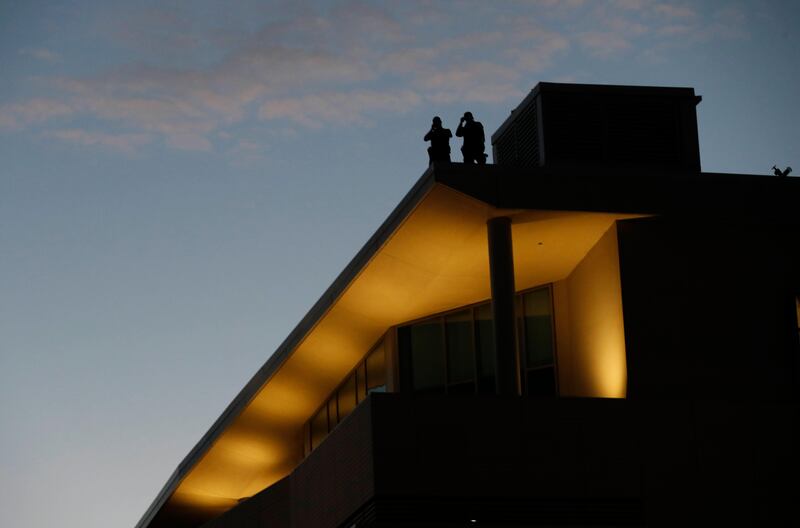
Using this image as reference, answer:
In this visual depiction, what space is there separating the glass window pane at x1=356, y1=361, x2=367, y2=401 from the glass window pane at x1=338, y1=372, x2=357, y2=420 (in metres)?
0.22

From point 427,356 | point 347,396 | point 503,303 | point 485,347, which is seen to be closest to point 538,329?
point 485,347

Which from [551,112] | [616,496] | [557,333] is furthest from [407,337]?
[616,496]

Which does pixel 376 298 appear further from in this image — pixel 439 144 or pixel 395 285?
pixel 439 144

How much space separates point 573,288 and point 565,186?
330cm

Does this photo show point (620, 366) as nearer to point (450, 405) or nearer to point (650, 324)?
point (650, 324)

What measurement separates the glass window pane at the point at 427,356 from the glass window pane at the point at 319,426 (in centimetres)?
433

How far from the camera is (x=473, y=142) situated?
87.6ft

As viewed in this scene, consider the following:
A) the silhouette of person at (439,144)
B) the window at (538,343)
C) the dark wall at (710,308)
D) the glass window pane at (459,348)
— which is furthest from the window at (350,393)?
the dark wall at (710,308)

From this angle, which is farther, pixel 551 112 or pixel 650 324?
pixel 551 112

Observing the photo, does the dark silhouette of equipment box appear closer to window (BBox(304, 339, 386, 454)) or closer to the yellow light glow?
the yellow light glow

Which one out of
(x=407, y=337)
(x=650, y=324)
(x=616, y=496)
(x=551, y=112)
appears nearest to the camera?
(x=616, y=496)

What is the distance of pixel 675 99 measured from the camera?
89.1 ft

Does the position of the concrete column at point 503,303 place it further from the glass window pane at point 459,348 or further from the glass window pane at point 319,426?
the glass window pane at point 319,426

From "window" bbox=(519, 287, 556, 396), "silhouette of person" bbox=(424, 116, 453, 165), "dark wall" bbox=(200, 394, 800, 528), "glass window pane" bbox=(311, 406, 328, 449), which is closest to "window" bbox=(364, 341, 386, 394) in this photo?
"glass window pane" bbox=(311, 406, 328, 449)
